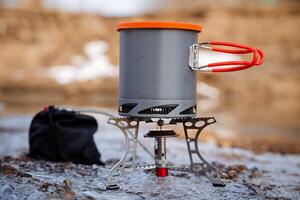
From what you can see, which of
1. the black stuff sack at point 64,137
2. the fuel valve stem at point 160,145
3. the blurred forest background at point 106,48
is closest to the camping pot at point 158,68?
the fuel valve stem at point 160,145

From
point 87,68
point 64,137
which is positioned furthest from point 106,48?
point 64,137

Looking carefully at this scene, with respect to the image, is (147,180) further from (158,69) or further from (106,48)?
(106,48)

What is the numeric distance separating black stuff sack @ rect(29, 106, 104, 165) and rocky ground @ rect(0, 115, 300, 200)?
0.16 m

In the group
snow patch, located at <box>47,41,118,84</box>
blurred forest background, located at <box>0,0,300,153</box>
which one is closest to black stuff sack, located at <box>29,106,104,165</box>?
blurred forest background, located at <box>0,0,300,153</box>

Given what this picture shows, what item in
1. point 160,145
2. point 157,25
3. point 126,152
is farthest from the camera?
point 160,145

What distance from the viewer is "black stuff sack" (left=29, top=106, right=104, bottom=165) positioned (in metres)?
5.07

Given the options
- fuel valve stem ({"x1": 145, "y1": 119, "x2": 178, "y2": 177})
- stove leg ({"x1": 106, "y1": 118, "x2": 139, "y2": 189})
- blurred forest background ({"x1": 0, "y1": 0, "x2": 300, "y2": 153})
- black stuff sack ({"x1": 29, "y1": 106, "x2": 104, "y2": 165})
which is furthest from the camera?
blurred forest background ({"x1": 0, "y1": 0, "x2": 300, "y2": 153})

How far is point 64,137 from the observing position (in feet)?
16.6

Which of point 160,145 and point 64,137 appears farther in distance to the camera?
point 64,137

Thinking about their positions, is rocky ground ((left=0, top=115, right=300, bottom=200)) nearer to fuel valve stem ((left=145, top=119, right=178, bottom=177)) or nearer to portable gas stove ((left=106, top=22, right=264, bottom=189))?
fuel valve stem ((left=145, top=119, right=178, bottom=177))

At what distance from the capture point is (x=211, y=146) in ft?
24.5

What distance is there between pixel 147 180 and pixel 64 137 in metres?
1.11

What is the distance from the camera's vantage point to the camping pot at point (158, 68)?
154 inches

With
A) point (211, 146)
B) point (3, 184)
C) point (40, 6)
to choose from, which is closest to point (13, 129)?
point (211, 146)
